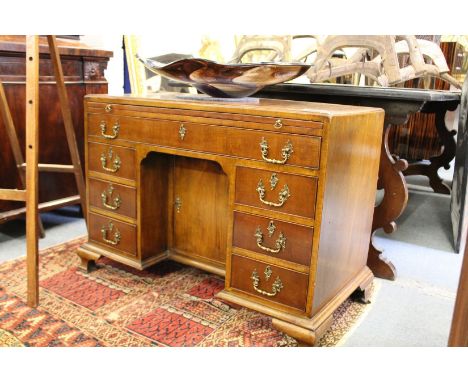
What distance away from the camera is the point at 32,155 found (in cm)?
154

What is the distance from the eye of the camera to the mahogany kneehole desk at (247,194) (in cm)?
130

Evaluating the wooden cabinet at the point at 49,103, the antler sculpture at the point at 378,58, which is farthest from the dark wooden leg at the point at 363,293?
the wooden cabinet at the point at 49,103

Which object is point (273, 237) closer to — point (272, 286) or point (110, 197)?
point (272, 286)

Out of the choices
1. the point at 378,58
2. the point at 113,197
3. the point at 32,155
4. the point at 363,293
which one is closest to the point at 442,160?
the point at 378,58

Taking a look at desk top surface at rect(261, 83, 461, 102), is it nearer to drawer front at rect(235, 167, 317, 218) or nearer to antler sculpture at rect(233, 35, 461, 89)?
antler sculpture at rect(233, 35, 461, 89)

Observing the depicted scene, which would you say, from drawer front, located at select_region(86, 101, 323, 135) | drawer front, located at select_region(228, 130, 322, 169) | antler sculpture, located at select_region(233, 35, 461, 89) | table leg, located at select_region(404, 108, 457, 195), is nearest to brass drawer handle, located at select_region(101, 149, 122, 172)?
drawer front, located at select_region(86, 101, 323, 135)

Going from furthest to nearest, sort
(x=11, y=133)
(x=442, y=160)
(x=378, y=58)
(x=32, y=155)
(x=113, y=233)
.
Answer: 1. (x=442, y=160)
2. (x=378, y=58)
3. (x=11, y=133)
4. (x=113, y=233)
5. (x=32, y=155)

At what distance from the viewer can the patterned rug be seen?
4.81ft

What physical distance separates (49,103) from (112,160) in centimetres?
81

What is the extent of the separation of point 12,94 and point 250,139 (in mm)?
1338

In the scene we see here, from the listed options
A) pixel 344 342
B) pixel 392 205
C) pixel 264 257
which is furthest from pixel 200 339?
pixel 392 205

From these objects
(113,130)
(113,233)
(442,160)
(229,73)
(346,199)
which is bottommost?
(113,233)

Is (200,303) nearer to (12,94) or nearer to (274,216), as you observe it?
(274,216)

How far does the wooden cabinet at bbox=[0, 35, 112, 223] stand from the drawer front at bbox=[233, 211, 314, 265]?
4.07ft
